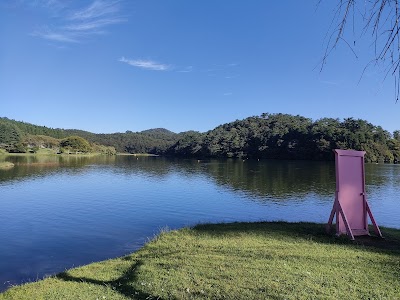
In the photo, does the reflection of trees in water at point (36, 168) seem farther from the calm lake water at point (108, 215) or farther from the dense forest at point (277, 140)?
the dense forest at point (277, 140)

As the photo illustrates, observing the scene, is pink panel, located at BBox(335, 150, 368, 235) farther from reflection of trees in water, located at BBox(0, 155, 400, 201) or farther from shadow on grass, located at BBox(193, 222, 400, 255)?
reflection of trees in water, located at BBox(0, 155, 400, 201)

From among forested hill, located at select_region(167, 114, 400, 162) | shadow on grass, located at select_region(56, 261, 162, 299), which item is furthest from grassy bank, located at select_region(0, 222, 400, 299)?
forested hill, located at select_region(167, 114, 400, 162)

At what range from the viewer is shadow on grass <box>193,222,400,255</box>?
10.3 m

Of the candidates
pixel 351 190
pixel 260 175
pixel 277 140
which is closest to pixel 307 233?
pixel 351 190

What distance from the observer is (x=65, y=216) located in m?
21.3

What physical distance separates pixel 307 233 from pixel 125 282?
7.45m

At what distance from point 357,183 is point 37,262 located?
1224cm

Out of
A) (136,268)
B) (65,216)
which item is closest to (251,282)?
(136,268)

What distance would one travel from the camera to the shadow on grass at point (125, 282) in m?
6.42

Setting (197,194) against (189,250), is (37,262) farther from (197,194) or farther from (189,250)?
(197,194)

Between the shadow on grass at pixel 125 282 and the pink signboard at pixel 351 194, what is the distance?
712cm

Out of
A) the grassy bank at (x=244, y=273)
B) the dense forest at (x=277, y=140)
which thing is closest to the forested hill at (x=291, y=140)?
the dense forest at (x=277, y=140)

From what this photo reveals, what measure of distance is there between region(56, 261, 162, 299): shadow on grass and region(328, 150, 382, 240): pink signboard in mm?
7116

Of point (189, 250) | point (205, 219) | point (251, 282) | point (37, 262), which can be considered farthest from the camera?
point (205, 219)
